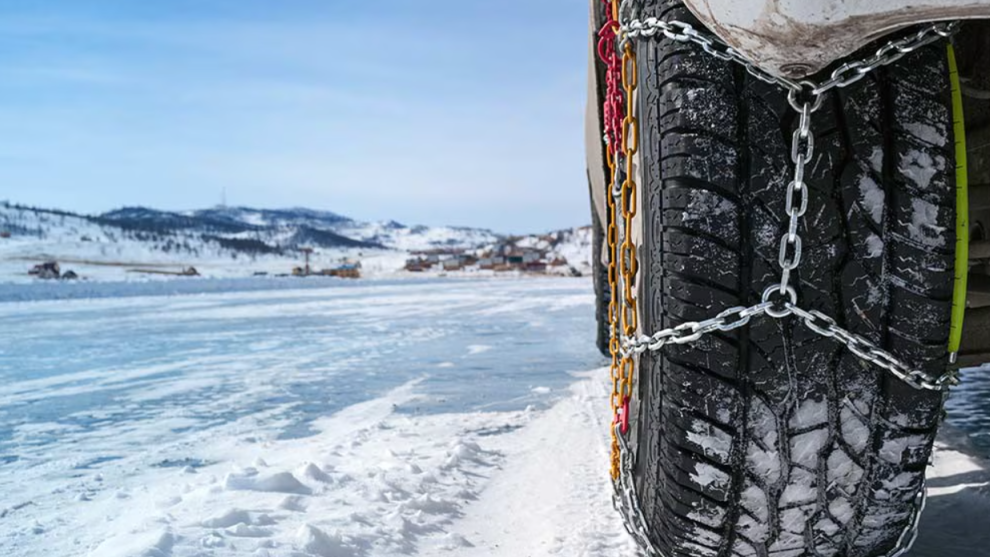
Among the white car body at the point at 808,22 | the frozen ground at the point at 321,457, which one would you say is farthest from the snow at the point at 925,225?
the frozen ground at the point at 321,457

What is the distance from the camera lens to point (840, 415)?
115 cm

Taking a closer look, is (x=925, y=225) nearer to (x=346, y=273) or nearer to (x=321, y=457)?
(x=321, y=457)

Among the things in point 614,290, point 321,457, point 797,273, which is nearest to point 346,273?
point 321,457

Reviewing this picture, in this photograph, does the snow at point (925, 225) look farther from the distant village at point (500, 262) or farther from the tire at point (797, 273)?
the distant village at point (500, 262)

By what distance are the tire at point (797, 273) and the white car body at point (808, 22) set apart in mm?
103

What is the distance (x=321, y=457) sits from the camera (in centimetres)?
261

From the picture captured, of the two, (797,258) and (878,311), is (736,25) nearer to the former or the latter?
(797,258)

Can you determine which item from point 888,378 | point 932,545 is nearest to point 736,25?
point 888,378

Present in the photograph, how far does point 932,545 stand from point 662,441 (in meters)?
0.98

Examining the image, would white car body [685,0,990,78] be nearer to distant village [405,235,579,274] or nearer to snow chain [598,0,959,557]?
snow chain [598,0,959,557]

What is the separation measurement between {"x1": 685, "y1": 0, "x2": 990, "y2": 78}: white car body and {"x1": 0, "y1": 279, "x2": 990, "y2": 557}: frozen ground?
127 centimetres

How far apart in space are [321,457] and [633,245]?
69.0 inches

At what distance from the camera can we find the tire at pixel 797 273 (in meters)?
1.11

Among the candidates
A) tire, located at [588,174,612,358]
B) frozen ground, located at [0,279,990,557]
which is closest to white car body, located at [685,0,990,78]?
frozen ground, located at [0,279,990,557]
